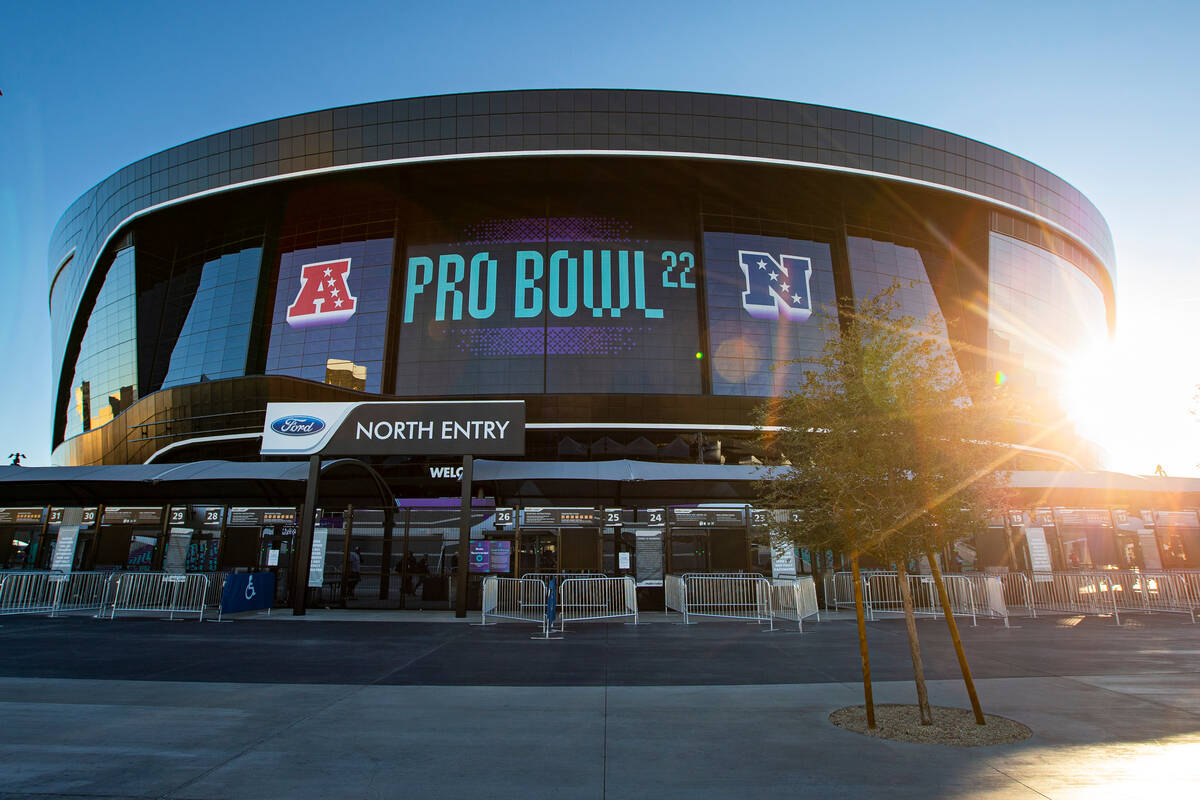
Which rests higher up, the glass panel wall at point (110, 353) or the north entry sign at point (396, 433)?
the glass panel wall at point (110, 353)

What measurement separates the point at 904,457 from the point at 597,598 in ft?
48.1

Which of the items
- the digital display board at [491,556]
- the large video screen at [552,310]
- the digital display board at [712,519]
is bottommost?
the digital display board at [491,556]

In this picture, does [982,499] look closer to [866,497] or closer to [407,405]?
[866,497]

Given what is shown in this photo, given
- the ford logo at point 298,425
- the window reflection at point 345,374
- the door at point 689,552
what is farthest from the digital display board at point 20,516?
the door at point 689,552

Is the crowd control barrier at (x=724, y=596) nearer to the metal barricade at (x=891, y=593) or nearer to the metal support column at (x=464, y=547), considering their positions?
the metal barricade at (x=891, y=593)

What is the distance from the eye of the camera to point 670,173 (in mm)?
35406

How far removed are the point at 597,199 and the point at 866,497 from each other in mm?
30834

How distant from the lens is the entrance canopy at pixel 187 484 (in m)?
25.0

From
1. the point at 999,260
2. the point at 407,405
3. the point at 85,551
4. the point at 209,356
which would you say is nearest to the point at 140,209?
the point at 209,356

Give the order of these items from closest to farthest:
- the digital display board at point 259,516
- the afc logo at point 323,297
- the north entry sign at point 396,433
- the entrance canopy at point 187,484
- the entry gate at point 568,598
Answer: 1. the entry gate at point 568,598
2. the north entry sign at point 396,433
3. the entrance canopy at point 187,484
4. the digital display board at point 259,516
5. the afc logo at point 323,297

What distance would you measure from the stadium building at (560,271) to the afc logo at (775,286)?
0.41ft

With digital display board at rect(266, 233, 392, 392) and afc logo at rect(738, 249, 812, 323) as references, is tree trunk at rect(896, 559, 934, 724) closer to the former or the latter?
afc logo at rect(738, 249, 812, 323)

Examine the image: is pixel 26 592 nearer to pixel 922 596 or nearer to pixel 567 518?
pixel 567 518

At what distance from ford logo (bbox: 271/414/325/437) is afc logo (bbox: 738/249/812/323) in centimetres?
2184
